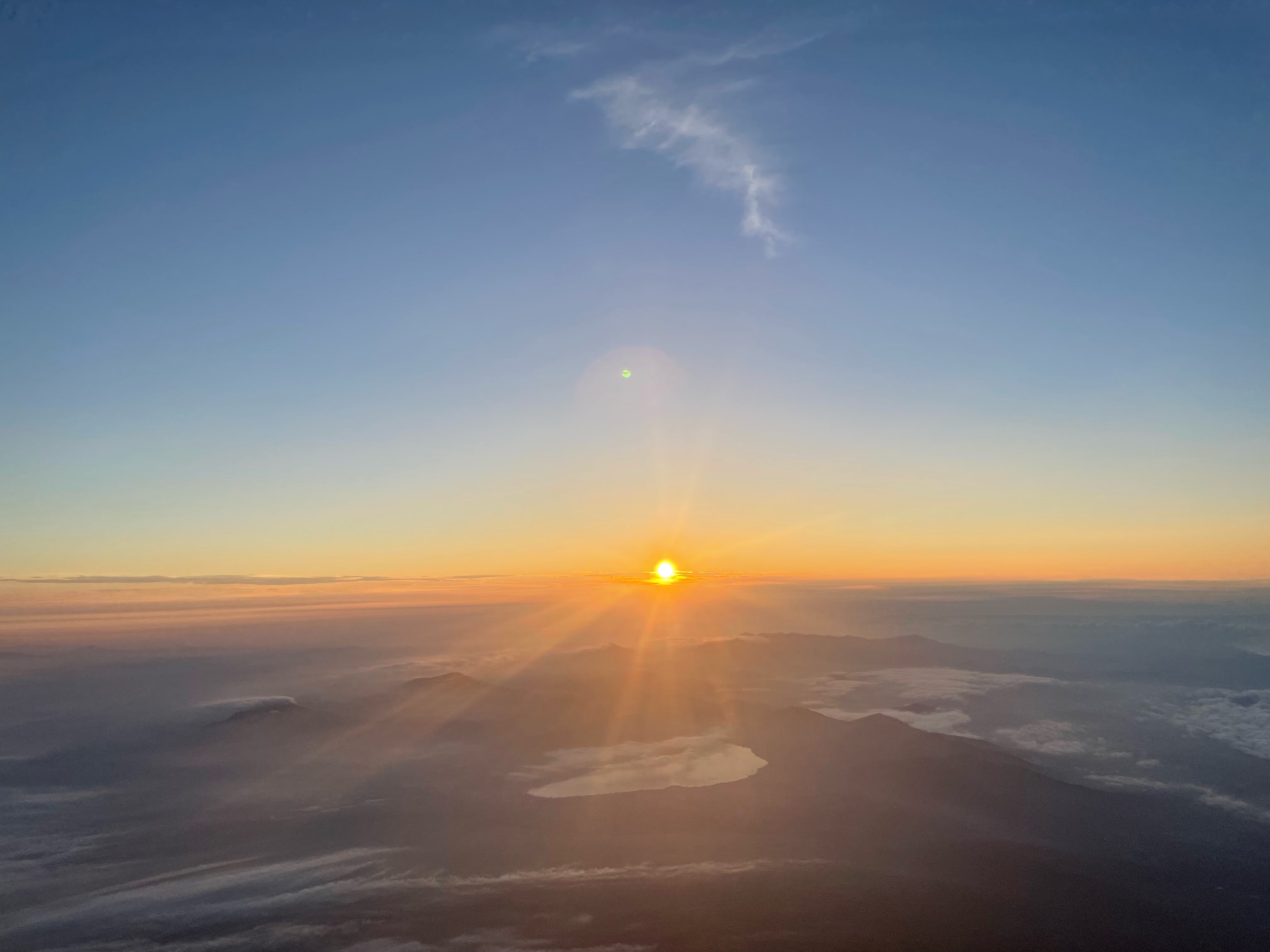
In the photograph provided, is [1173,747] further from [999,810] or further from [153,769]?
[153,769]

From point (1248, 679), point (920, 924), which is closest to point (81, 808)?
point (920, 924)

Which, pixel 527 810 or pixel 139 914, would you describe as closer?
pixel 139 914

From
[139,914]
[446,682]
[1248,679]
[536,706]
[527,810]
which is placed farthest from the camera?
[1248,679]

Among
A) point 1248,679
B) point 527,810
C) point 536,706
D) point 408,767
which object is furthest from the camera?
point 1248,679

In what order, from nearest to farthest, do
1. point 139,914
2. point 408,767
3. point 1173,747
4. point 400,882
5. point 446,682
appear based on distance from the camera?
point 139,914 → point 400,882 → point 408,767 → point 1173,747 → point 446,682

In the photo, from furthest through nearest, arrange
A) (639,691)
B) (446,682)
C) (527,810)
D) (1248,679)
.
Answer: (1248,679) → (639,691) → (446,682) → (527,810)

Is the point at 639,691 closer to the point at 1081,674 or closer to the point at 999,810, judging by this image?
the point at 999,810

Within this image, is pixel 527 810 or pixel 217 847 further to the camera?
pixel 527 810

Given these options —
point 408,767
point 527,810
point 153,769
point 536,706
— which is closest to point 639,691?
point 536,706
